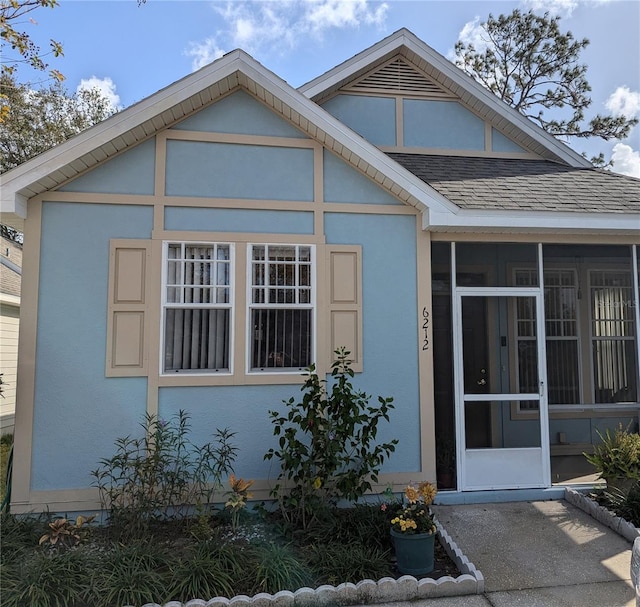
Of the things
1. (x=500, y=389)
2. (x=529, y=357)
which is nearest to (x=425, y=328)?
(x=500, y=389)

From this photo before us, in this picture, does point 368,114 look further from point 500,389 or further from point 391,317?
point 500,389

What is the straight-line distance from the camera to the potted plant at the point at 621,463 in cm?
488

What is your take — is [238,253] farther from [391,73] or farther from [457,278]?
[391,73]

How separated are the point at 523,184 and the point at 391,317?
257cm

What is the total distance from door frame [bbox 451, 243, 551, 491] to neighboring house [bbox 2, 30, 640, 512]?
0.02 meters

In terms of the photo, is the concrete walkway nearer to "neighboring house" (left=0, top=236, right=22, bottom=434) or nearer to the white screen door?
the white screen door

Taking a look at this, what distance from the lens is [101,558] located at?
3.69m

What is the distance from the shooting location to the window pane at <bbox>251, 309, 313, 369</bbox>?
5215 millimetres

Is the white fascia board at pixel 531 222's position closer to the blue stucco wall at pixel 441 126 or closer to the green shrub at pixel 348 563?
the blue stucco wall at pixel 441 126

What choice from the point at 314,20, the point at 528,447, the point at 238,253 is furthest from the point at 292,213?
the point at 314,20

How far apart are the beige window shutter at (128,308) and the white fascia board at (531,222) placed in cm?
317

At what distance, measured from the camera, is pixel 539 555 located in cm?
413

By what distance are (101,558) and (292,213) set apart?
3.70 m

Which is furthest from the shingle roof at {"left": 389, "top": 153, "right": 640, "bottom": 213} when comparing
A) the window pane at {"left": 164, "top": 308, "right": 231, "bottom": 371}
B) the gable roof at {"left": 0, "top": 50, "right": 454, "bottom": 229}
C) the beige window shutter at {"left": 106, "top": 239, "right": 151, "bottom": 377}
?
the beige window shutter at {"left": 106, "top": 239, "right": 151, "bottom": 377}
